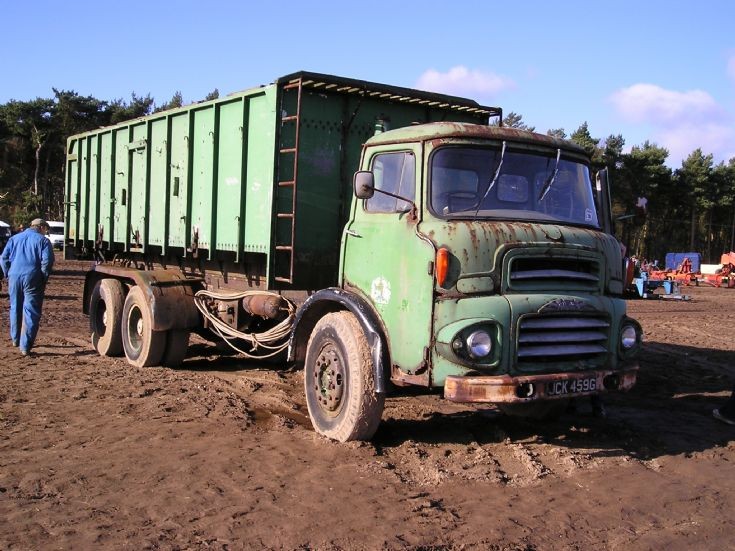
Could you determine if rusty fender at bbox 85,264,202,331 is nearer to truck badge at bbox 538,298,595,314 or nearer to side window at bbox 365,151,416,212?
side window at bbox 365,151,416,212

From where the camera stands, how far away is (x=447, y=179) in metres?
5.41

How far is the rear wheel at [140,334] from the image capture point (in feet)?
29.2

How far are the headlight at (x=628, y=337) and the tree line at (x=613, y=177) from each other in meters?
29.3

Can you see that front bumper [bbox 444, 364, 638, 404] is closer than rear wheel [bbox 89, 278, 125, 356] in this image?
Yes

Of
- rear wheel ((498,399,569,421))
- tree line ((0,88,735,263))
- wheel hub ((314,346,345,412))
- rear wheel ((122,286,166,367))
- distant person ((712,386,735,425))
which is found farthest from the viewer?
tree line ((0,88,735,263))

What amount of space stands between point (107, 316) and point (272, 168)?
423 cm

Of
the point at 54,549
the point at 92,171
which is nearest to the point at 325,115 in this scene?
the point at 54,549

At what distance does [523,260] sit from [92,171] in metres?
8.74

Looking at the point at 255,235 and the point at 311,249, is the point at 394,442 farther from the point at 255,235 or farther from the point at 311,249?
the point at 255,235

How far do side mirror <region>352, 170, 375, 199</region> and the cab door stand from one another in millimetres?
85

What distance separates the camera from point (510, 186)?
220 inches

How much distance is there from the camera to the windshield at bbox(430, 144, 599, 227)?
17.7 ft

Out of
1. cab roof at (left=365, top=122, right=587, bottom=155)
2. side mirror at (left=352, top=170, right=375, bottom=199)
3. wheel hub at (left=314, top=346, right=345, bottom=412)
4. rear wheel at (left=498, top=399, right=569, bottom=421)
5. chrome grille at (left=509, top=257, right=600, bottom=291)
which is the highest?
cab roof at (left=365, top=122, right=587, bottom=155)

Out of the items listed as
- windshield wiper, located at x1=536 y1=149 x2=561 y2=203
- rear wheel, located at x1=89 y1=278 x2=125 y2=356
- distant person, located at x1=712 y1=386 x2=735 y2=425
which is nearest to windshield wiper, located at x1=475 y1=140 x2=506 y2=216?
windshield wiper, located at x1=536 y1=149 x2=561 y2=203
